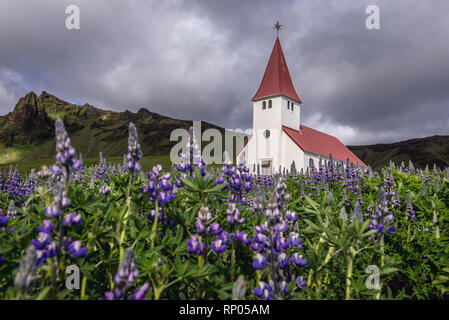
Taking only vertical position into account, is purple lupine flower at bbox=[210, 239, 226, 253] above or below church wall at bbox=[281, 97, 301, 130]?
below

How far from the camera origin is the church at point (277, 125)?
137 feet

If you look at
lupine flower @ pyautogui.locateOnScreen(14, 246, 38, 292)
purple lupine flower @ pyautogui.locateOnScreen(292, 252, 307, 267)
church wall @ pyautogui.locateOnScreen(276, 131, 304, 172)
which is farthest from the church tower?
lupine flower @ pyautogui.locateOnScreen(14, 246, 38, 292)

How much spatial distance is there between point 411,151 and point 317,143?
398 feet

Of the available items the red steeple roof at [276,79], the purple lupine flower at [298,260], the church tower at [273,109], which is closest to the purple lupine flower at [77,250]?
the purple lupine flower at [298,260]

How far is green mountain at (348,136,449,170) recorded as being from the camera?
131 meters

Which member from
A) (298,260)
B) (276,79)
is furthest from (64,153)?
(276,79)

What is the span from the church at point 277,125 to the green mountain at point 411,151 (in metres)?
99.5

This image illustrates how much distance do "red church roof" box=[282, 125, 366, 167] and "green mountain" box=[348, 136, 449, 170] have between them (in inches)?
3423

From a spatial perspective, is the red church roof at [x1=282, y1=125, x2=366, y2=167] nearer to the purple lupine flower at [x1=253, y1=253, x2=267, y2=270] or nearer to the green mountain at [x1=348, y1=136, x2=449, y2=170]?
the purple lupine flower at [x1=253, y1=253, x2=267, y2=270]

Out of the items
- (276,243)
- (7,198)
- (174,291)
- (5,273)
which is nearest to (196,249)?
(174,291)

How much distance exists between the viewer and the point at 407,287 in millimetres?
3434

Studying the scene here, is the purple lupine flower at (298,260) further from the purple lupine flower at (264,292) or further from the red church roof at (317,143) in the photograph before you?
the red church roof at (317,143)

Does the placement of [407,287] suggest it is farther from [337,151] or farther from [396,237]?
[337,151]
